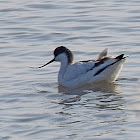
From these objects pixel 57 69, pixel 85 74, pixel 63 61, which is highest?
pixel 63 61

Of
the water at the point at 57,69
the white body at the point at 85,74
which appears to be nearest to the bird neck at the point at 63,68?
the white body at the point at 85,74

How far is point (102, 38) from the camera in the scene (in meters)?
16.2

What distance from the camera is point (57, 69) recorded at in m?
14.4

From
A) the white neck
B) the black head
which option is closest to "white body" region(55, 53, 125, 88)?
the white neck

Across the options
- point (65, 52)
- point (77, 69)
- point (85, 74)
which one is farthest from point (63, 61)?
point (85, 74)

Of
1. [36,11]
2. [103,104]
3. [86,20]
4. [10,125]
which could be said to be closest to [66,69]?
[103,104]

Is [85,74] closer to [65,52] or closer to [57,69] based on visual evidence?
[65,52]

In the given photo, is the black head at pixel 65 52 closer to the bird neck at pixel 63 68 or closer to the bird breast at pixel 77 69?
the bird neck at pixel 63 68

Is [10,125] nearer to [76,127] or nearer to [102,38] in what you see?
[76,127]

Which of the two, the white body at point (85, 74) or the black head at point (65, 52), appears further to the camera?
the black head at point (65, 52)

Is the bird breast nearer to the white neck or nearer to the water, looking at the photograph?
the white neck

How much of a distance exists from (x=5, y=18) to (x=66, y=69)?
18.8 ft

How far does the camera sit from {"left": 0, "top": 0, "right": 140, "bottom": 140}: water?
10.0 meters

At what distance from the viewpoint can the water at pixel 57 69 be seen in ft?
32.9
